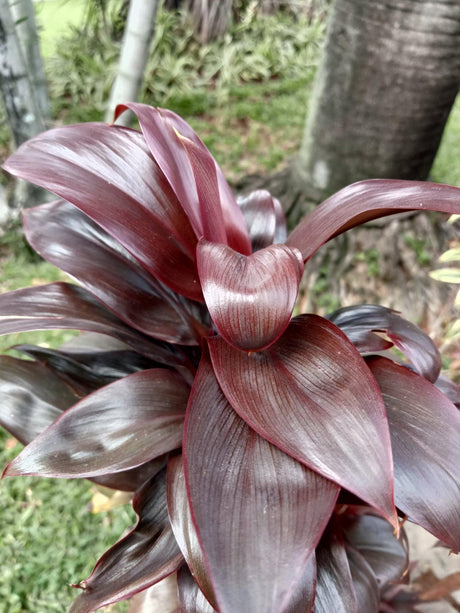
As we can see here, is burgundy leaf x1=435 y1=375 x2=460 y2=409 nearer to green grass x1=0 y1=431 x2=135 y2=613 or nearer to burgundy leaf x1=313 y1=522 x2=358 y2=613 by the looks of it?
burgundy leaf x1=313 y1=522 x2=358 y2=613

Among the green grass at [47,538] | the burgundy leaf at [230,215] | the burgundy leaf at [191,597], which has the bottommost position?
the green grass at [47,538]

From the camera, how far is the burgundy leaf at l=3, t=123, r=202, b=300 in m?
0.77

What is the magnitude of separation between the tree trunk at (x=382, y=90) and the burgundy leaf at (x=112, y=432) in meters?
2.01

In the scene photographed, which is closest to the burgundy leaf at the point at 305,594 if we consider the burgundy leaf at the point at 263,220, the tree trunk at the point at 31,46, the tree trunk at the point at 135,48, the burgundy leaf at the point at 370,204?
the burgundy leaf at the point at 370,204

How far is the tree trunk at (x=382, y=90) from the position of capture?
83.3 inches

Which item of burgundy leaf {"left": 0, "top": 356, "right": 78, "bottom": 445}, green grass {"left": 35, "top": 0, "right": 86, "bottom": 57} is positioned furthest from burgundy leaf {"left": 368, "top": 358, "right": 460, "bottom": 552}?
green grass {"left": 35, "top": 0, "right": 86, "bottom": 57}

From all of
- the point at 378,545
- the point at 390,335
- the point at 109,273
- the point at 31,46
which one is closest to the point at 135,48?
Result: the point at 31,46

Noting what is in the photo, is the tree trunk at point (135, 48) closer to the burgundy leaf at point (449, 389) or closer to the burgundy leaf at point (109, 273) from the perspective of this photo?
the burgundy leaf at point (109, 273)

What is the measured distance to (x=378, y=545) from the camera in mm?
1029

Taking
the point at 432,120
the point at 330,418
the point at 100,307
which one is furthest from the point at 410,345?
the point at 432,120

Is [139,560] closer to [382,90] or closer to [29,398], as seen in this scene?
[29,398]

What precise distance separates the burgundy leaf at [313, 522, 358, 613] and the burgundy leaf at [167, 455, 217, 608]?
10.0 inches

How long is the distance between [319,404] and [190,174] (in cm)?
50

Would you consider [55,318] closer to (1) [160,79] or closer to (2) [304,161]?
(2) [304,161]
